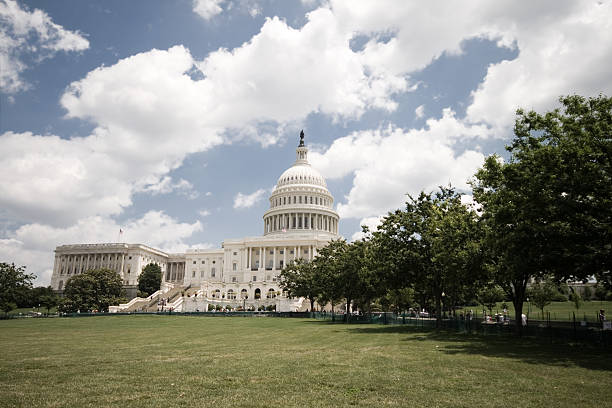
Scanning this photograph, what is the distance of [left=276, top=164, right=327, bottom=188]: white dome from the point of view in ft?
544

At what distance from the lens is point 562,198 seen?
914 inches

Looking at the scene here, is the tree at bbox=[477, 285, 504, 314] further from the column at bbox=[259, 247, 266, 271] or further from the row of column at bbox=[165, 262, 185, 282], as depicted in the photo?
the row of column at bbox=[165, 262, 185, 282]

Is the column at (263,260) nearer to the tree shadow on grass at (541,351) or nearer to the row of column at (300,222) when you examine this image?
the row of column at (300,222)

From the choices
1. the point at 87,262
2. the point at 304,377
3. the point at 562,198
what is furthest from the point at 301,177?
the point at 304,377

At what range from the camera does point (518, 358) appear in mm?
20531

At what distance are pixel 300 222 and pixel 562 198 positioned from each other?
438 ft

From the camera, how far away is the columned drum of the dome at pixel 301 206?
156m

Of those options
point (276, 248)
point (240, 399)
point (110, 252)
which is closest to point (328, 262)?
point (240, 399)

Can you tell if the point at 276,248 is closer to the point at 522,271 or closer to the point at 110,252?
the point at 110,252

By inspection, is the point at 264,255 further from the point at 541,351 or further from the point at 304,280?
the point at 541,351

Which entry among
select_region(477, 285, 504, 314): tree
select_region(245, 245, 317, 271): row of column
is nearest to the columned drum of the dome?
select_region(245, 245, 317, 271): row of column

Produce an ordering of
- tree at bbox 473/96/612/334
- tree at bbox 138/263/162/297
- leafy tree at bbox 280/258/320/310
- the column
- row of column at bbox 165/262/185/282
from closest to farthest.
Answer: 1. tree at bbox 473/96/612/334
2. leafy tree at bbox 280/258/320/310
3. tree at bbox 138/263/162/297
4. the column
5. row of column at bbox 165/262/185/282

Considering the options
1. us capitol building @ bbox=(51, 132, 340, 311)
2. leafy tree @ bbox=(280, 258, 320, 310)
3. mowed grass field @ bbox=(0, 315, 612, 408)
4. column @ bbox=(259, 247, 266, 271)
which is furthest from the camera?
column @ bbox=(259, 247, 266, 271)

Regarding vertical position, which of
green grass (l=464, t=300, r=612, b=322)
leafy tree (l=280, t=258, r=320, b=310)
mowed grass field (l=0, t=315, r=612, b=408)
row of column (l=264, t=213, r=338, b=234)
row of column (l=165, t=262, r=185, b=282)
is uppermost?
row of column (l=264, t=213, r=338, b=234)
